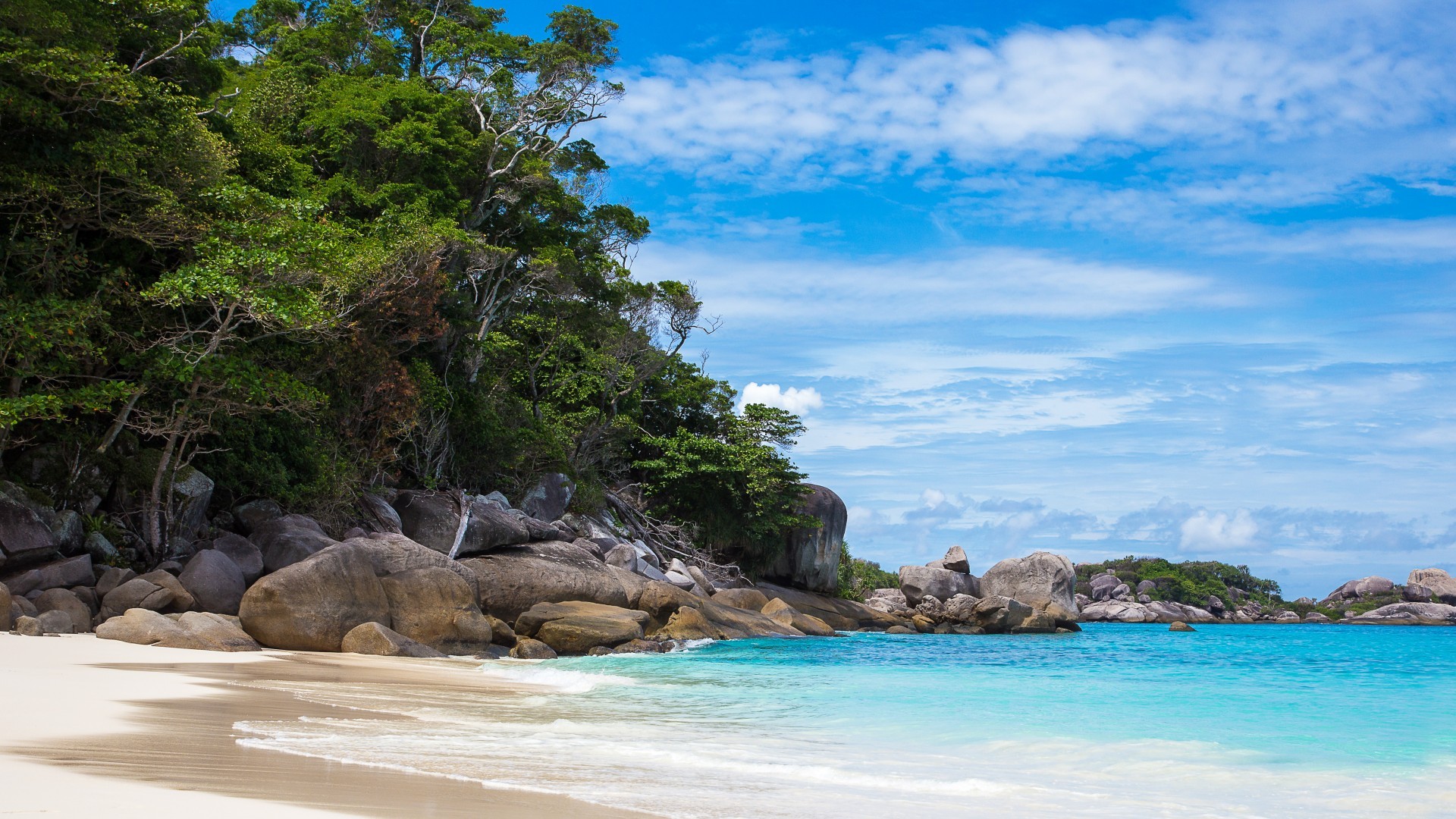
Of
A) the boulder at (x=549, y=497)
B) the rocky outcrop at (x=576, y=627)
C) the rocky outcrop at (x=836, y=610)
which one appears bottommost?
the rocky outcrop at (x=836, y=610)

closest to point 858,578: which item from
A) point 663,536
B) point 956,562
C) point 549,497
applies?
point 956,562

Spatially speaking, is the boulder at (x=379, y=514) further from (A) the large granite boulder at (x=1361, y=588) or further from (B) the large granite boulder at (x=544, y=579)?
(A) the large granite boulder at (x=1361, y=588)

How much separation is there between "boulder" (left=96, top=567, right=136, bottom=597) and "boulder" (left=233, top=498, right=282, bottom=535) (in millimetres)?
2950

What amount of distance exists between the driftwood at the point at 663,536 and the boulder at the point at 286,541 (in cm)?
1266

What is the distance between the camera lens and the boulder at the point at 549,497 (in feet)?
75.9

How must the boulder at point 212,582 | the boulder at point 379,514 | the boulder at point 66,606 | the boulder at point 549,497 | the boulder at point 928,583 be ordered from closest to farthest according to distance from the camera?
the boulder at point 66,606
the boulder at point 212,582
the boulder at point 379,514
the boulder at point 549,497
the boulder at point 928,583

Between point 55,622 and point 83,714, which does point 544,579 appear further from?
point 83,714

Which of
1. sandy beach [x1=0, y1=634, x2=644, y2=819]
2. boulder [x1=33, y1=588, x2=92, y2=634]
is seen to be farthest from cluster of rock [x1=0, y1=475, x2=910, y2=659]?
sandy beach [x1=0, y1=634, x2=644, y2=819]

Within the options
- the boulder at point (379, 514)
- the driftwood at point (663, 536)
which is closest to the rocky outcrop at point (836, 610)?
the driftwood at point (663, 536)

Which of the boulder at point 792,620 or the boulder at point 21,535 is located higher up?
the boulder at point 21,535

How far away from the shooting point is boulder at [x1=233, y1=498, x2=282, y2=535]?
15352 mm

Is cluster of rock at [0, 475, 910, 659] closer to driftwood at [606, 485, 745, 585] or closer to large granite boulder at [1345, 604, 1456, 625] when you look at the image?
driftwood at [606, 485, 745, 585]

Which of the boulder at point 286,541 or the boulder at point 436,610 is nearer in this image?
the boulder at point 436,610

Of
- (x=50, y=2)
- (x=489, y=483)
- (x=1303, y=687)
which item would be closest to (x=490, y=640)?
(x=489, y=483)
